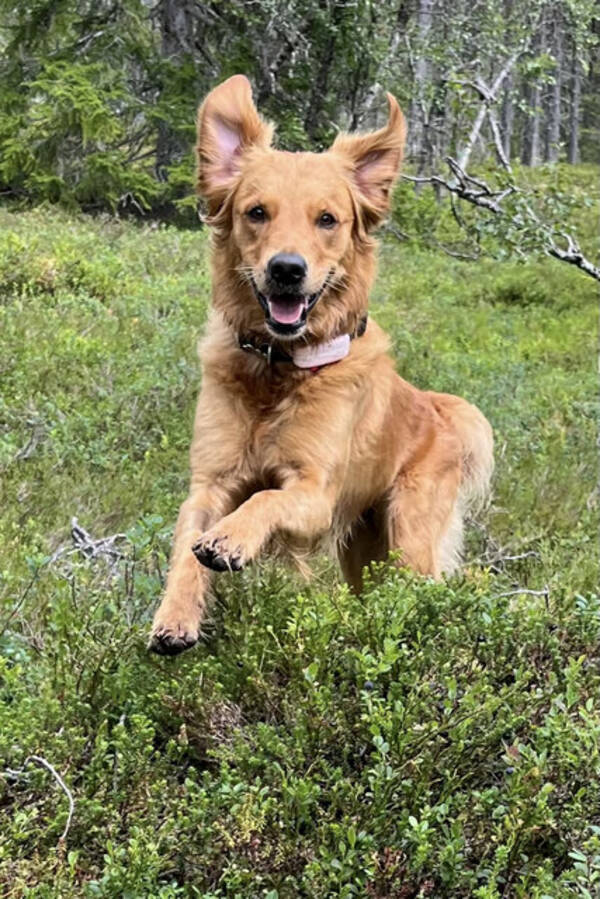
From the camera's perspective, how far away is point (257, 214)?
3.69 meters

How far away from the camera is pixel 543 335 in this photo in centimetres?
1088

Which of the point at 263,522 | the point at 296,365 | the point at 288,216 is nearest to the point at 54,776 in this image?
the point at 263,522

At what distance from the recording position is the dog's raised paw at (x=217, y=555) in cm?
294

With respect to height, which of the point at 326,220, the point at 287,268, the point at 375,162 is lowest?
the point at 287,268

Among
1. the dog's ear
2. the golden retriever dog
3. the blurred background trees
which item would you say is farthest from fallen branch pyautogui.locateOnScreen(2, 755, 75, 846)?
the blurred background trees

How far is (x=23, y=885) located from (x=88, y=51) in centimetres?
1509

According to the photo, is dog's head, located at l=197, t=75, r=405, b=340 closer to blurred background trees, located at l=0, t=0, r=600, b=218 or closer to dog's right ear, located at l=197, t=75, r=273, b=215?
dog's right ear, located at l=197, t=75, r=273, b=215

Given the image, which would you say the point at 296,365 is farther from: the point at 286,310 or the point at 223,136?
the point at 223,136

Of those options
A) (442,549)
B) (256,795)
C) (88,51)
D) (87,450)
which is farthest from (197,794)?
(88,51)

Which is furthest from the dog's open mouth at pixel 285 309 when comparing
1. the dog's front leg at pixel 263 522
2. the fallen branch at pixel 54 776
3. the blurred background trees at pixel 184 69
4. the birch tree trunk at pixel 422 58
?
the birch tree trunk at pixel 422 58

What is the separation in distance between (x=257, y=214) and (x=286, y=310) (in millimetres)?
426

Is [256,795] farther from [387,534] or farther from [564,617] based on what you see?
[387,534]

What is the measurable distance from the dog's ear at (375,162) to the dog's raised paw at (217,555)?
5.81ft

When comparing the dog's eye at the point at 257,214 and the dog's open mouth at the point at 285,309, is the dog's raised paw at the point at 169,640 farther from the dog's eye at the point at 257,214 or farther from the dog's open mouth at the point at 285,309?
the dog's eye at the point at 257,214
